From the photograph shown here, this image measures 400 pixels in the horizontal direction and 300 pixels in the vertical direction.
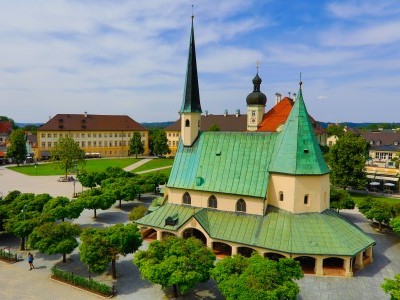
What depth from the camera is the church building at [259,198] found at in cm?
3122

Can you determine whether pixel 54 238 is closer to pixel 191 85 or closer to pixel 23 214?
pixel 23 214

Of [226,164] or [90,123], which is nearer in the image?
[226,164]

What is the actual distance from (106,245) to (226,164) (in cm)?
1567

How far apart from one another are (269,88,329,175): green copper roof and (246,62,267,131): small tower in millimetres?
52732

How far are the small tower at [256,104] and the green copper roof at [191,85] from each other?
47736 millimetres

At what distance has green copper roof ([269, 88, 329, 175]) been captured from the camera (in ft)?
111

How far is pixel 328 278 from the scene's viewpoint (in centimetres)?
2975

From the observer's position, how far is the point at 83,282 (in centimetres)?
2797

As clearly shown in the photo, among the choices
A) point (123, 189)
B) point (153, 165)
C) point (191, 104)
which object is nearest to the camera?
point (191, 104)

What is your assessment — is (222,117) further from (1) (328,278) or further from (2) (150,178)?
(1) (328,278)

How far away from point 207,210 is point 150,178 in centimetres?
2509

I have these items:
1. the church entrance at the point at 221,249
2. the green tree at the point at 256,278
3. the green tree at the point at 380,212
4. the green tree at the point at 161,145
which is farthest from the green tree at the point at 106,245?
the green tree at the point at 161,145

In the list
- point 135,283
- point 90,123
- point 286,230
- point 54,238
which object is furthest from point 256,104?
point 135,283

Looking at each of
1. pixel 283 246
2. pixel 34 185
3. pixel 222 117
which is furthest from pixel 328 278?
pixel 222 117
